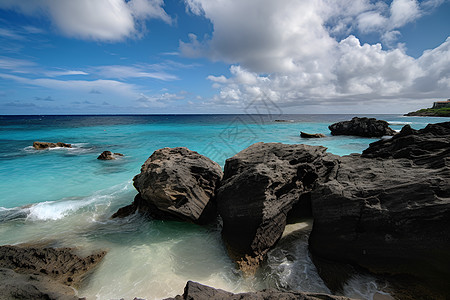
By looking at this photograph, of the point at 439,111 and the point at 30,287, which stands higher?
the point at 30,287

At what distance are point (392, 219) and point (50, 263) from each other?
8.03 m

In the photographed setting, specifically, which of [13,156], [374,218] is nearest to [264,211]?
[374,218]

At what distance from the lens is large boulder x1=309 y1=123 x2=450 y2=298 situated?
4.11m

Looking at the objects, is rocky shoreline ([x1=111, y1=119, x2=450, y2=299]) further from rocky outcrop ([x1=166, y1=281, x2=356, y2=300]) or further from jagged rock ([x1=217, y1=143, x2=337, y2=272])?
rocky outcrop ([x1=166, y1=281, x2=356, y2=300])

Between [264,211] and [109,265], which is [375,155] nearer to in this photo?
[264,211]

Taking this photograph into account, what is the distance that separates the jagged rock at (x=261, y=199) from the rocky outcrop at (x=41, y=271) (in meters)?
3.73

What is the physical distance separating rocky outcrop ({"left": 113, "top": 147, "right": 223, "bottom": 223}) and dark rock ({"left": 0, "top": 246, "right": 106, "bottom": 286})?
238 cm

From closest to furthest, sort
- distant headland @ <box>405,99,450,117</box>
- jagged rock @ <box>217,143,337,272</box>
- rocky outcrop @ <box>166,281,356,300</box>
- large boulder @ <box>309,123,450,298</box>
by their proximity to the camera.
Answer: rocky outcrop @ <box>166,281,356,300</box>
large boulder @ <box>309,123,450,298</box>
jagged rock @ <box>217,143,337,272</box>
distant headland @ <box>405,99,450,117</box>

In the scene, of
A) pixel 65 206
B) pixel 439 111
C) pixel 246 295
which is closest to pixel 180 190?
pixel 246 295

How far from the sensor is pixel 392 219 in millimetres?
4492

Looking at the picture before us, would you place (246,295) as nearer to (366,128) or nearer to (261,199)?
(261,199)

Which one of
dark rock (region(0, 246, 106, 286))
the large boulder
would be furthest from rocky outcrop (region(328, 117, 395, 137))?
dark rock (region(0, 246, 106, 286))

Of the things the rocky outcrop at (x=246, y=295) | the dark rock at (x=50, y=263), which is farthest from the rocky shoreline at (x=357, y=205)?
the dark rock at (x=50, y=263)

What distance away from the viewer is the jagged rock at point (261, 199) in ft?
18.4
